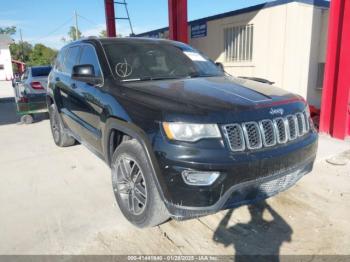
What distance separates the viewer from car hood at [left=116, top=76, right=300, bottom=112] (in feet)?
8.75

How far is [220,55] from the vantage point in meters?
10.5

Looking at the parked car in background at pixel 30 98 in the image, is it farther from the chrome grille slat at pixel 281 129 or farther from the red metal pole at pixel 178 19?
the chrome grille slat at pixel 281 129

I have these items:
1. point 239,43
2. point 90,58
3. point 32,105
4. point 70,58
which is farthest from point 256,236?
point 239,43

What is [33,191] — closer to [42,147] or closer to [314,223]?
[42,147]

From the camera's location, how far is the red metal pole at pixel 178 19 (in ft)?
27.9

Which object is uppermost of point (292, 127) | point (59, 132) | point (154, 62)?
point (154, 62)

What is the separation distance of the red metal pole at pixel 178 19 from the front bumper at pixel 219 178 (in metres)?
6.61

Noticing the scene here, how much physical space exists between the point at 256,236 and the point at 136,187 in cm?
118

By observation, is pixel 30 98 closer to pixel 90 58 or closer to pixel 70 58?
pixel 70 58

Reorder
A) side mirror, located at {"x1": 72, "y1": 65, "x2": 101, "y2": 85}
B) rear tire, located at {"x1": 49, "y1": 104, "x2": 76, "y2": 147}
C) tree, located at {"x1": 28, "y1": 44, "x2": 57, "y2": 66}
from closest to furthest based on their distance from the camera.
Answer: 1. side mirror, located at {"x1": 72, "y1": 65, "x2": 101, "y2": 85}
2. rear tire, located at {"x1": 49, "y1": 104, "x2": 76, "y2": 147}
3. tree, located at {"x1": 28, "y1": 44, "x2": 57, "y2": 66}

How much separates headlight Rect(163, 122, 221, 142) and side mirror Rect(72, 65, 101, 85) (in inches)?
53.5

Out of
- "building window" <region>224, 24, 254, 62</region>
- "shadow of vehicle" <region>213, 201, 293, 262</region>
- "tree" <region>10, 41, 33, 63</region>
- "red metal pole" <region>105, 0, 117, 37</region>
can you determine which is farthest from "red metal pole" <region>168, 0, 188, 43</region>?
"tree" <region>10, 41, 33, 63</region>

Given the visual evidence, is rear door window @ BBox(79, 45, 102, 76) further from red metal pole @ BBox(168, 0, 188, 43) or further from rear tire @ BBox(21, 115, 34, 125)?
rear tire @ BBox(21, 115, 34, 125)

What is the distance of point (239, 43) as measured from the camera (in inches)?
386
